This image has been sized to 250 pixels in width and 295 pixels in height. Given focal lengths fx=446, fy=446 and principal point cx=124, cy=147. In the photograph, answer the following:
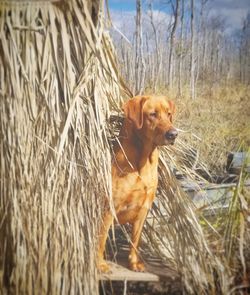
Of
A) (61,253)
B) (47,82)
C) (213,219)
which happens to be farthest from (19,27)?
(213,219)

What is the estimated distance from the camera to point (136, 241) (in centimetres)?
194

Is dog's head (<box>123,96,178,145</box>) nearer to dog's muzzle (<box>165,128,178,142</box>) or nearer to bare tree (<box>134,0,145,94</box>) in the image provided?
dog's muzzle (<box>165,128,178,142</box>)

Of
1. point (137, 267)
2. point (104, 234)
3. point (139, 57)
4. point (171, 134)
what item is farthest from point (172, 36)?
point (137, 267)

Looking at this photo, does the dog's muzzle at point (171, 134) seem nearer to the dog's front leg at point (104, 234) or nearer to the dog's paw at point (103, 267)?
the dog's front leg at point (104, 234)

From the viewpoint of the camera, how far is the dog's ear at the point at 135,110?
1.82 m

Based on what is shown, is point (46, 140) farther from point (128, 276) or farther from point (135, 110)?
point (128, 276)

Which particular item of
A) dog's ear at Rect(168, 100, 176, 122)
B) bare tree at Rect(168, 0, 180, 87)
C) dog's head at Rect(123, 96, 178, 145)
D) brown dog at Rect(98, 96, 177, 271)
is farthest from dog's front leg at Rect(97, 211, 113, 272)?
bare tree at Rect(168, 0, 180, 87)

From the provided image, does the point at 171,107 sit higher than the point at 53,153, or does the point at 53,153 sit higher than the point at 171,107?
the point at 171,107

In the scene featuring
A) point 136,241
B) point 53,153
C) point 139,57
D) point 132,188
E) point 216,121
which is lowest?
point 136,241

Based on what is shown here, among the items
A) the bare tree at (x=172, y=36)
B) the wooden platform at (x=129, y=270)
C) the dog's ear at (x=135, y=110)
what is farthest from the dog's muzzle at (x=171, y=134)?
the wooden platform at (x=129, y=270)

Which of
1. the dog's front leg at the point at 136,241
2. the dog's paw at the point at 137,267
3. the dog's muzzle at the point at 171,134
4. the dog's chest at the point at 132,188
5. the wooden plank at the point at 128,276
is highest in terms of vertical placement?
the dog's muzzle at the point at 171,134

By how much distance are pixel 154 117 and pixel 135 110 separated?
9 centimetres

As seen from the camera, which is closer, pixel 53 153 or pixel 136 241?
pixel 53 153

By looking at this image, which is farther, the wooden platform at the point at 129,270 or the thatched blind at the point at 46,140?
the wooden platform at the point at 129,270
